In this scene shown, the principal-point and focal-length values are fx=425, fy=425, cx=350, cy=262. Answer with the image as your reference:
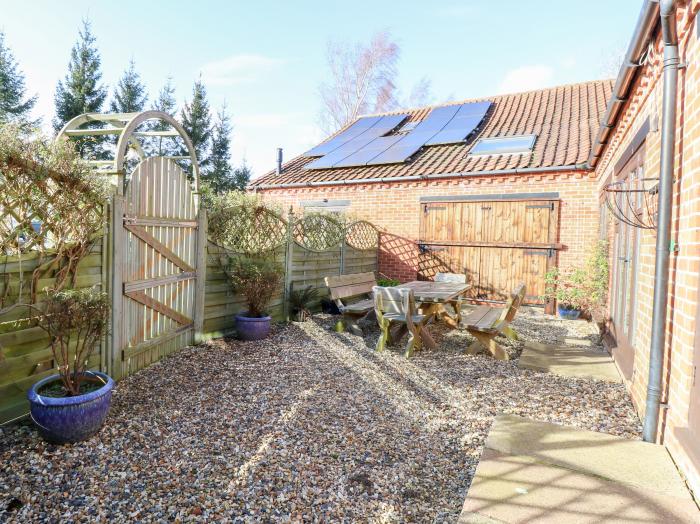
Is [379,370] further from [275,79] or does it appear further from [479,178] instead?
[275,79]

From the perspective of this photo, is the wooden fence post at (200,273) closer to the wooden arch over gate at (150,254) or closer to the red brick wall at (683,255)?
the wooden arch over gate at (150,254)

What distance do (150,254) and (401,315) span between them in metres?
3.01

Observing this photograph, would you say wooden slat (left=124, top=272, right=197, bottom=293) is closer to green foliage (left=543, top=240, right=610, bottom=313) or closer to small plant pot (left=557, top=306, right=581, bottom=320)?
green foliage (left=543, top=240, right=610, bottom=313)

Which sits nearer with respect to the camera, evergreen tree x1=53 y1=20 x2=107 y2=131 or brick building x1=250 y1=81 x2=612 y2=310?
brick building x1=250 y1=81 x2=612 y2=310

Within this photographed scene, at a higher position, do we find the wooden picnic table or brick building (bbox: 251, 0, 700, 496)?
brick building (bbox: 251, 0, 700, 496)

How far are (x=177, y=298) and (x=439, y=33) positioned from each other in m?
13.2

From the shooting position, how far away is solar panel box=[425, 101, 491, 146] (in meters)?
11.1

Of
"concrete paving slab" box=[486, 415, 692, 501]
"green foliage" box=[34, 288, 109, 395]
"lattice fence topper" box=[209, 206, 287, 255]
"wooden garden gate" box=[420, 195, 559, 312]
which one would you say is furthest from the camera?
"wooden garden gate" box=[420, 195, 559, 312]

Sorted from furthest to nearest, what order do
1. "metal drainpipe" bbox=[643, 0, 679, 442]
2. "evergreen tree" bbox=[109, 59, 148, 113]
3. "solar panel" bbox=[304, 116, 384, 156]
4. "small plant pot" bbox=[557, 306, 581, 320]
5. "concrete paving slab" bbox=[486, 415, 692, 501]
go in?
"evergreen tree" bbox=[109, 59, 148, 113] → "solar panel" bbox=[304, 116, 384, 156] → "small plant pot" bbox=[557, 306, 581, 320] → "metal drainpipe" bbox=[643, 0, 679, 442] → "concrete paving slab" bbox=[486, 415, 692, 501]

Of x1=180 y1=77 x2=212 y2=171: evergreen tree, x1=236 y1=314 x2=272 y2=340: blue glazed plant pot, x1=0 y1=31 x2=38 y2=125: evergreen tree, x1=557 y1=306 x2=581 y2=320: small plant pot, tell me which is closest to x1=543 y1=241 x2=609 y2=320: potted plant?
x1=557 y1=306 x2=581 y2=320: small plant pot

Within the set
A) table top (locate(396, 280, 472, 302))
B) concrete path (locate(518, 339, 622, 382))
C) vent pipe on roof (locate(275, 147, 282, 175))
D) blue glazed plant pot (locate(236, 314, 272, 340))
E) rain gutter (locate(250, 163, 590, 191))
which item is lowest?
concrete path (locate(518, 339, 622, 382))

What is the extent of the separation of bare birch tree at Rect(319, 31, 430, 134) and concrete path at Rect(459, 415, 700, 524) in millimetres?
19780

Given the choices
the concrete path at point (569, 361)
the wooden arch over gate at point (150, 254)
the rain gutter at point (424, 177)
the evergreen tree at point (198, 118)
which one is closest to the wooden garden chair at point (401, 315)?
the concrete path at point (569, 361)

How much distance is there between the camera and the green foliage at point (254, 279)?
5.59 meters
